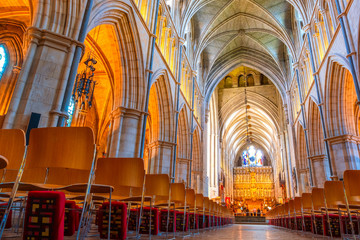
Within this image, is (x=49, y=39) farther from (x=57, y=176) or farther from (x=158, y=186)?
(x=158, y=186)

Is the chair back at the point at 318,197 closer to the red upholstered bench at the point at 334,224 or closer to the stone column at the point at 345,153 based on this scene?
the red upholstered bench at the point at 334,224

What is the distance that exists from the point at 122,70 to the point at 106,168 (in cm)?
605

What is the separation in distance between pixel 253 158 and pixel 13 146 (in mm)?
43904

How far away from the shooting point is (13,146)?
2.49 metres

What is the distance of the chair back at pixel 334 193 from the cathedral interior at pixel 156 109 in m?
0.02

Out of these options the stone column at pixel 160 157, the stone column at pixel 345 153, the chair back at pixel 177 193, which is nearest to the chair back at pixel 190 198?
the chair back at pixel 177 193

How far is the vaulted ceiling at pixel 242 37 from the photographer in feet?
55.6

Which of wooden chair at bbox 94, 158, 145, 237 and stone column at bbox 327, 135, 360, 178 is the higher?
stone column at bbox 327, 135, 360, 178

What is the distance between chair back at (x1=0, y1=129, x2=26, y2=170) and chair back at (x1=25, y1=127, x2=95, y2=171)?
0.22 m

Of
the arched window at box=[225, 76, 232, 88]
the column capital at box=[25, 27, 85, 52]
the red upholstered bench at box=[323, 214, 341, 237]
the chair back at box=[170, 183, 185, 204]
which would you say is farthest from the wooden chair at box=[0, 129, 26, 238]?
the arched window at box=[225, 76, 232, 88]

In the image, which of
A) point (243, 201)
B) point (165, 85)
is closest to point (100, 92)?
point (165, 85)

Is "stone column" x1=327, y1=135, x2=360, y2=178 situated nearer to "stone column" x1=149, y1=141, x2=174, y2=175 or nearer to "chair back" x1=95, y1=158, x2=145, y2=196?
"stone column" x1=149, y1=141, x2=174, y2=175

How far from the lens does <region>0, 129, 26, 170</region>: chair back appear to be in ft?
8.09

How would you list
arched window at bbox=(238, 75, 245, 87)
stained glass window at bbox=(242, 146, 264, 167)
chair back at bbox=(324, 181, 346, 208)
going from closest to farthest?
chair back at bbox=(324, 181, 346, 208) → arched window at bbox=(238, 75, 245, 87) → stained glass window at bbox=(242, 146, 264, 167)
